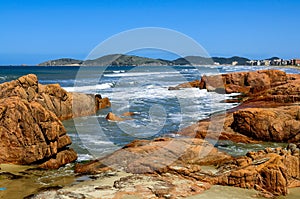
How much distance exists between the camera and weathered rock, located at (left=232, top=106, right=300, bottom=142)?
1466 cm

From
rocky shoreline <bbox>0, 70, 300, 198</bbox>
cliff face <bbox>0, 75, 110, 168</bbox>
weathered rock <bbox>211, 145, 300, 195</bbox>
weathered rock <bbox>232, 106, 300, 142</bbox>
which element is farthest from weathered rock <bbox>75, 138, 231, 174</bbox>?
weathered rock <bbox>232, 106, 300, 142</bbox>

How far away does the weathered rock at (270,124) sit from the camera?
14.7m

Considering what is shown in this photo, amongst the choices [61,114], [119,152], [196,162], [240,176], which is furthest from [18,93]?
[240,176]

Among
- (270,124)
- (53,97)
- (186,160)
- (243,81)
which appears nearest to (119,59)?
(243,81)

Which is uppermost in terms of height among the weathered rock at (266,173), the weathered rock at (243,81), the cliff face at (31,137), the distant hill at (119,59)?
the distant hill at (119,59)

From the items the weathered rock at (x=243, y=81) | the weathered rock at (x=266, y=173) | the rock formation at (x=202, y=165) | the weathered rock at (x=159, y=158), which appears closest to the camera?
the weathered rock at (x=266, y=173)

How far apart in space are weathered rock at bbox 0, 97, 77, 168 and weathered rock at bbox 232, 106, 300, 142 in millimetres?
7426

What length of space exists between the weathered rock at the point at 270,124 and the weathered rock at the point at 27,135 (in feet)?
24.4

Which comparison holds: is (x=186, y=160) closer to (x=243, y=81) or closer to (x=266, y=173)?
(x=266, y=173)

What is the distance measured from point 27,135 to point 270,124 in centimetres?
953

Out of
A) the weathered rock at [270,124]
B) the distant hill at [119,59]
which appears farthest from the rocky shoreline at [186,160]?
the distant hill at [119,59]

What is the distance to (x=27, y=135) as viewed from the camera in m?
11.5

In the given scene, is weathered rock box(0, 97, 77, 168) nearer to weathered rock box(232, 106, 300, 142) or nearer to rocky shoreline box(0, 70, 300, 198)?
rocky shoreline box(0, 70, 300, 198)

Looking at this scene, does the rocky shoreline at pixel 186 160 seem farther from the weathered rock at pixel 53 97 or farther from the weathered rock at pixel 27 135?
the weathered rock at pixel 53 97
